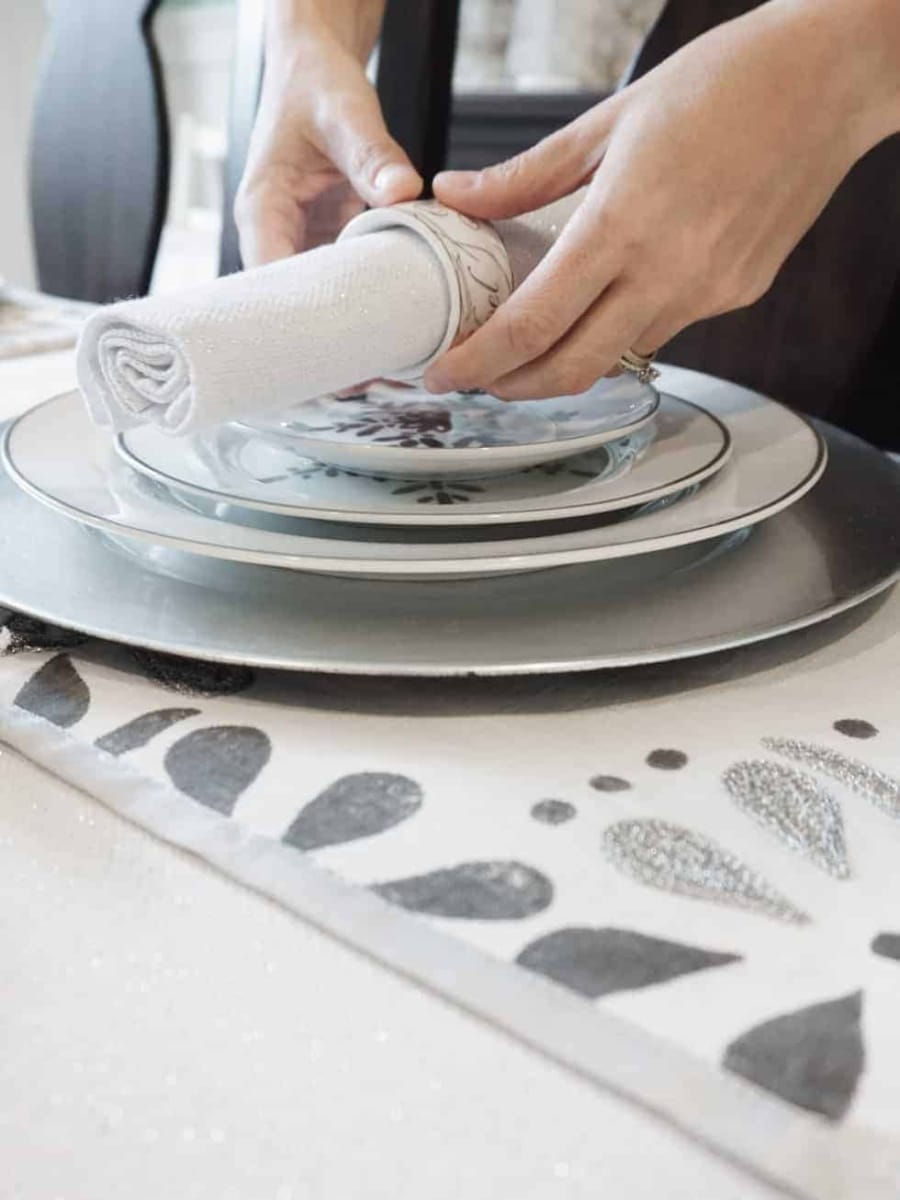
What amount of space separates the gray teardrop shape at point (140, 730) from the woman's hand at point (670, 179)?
0.71 feet

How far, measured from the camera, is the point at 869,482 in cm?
53

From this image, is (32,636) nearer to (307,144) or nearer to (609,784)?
(609,784)

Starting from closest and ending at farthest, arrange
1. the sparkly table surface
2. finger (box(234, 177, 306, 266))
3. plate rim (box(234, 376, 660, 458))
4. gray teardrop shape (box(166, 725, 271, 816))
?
the sparkly table surface, gray teardrop shape (box(166, 725, 271, 816)), plate rim (box(234, 376, 660, 458)), finger (box(234, 177, 306, 266))

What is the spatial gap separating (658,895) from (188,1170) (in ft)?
0.39

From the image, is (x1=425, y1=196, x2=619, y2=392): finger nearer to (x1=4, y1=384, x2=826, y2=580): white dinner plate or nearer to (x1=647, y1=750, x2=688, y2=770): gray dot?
(x1=4, y1=384, x2=826, y2=580): white dinner plate

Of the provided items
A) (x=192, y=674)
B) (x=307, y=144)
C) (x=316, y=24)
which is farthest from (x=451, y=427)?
(x=316, y=24)

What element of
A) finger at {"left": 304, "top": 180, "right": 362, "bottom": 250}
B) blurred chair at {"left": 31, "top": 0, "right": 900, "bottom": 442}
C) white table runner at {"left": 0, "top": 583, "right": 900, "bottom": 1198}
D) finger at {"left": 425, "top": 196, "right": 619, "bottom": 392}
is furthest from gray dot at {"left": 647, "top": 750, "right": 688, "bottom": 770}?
blurred chair at {"left": 31, "top": 0, "right": 900, "bottom": 442}

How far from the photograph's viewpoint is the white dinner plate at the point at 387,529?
14.7 inches

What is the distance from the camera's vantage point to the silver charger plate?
353mm

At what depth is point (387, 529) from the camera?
0.46 m

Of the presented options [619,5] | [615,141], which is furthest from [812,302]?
[619,5]

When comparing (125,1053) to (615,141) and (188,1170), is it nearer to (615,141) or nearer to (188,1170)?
(188,1170)

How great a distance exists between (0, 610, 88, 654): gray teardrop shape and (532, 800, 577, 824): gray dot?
0.18 metres

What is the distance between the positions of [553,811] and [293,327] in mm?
211
